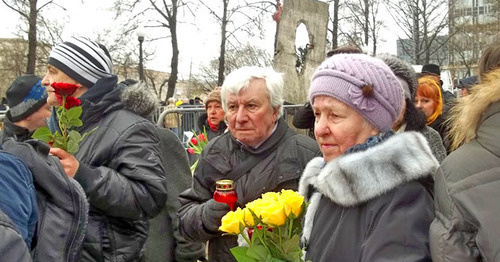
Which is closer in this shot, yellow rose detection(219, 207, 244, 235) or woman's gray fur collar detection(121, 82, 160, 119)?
yellow rose detection(219, 207, 244, 235)

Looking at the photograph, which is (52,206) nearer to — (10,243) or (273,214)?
(10,243)

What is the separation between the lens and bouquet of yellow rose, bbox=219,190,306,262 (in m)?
1.79

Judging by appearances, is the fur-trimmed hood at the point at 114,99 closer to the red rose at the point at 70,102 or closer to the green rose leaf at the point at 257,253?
the red rose at the point at 70,102

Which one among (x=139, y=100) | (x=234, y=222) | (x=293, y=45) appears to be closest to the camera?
(x=234, y=222)

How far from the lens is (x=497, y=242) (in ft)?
4.83

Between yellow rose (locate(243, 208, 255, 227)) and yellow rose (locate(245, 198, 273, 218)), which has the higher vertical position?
yellow rose (locate(245, 198, 273, 218))

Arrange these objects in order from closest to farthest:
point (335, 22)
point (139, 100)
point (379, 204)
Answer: point (379, 204) → point (139, 100) → point (335, 22)

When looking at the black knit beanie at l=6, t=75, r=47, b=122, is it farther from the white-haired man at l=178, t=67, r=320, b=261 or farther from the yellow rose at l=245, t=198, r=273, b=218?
the yellow rose at l=245, t=198, r=273, b=218

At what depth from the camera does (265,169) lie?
2.70m

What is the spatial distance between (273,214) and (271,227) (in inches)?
2.3

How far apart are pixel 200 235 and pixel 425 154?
48.7 inches

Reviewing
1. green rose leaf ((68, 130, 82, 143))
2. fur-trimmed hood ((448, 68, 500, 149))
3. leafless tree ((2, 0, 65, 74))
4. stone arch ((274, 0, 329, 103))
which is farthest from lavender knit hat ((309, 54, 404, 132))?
leafless tree ((2, 0, 65, 74))

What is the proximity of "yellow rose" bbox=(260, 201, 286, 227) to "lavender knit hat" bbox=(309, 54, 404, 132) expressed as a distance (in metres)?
0.46

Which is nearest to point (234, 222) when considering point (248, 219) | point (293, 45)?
point (248, 219)
